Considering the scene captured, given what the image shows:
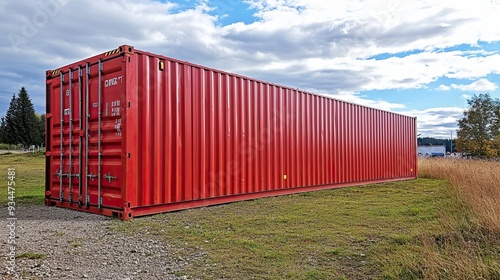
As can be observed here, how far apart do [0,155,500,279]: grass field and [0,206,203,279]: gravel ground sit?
247 millimetres

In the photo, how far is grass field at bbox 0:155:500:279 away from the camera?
3.83m

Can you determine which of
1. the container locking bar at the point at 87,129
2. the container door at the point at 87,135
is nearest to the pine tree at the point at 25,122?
the container door at the point at 87,135

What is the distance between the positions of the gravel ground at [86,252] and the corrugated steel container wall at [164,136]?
97cm

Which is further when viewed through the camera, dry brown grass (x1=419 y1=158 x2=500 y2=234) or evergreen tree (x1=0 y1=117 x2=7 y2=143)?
evergreen tree (x1=0 y1=117 x2=7 y2=143)

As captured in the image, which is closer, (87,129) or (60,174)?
(87,129)

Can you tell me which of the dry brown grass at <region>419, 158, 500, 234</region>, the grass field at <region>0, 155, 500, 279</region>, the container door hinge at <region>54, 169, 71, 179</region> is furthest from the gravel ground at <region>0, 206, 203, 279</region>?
the dry brown grass at <region>419, 158, 500, 234</region>

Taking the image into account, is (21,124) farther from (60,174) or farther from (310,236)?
(310,236)

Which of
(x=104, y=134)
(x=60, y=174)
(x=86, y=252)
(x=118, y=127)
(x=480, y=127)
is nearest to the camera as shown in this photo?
(x=86, y=252)

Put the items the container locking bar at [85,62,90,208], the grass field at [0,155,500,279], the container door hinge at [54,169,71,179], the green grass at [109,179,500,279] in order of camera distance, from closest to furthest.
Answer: the grass field at [0,155,500,279] → the green grass at [109,179,500,279] → the container locking bar at [85,62,90,208] → the container door hinge at [54,169,71,179]

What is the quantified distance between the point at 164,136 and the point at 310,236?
3.58 m

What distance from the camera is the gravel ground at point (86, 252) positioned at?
3883 millimetres

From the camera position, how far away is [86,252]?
15.3 feet

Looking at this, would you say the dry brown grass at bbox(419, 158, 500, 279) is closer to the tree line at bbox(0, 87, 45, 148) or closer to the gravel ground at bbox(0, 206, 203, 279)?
the gravel ground at bbox(0, 206, 203, 279)

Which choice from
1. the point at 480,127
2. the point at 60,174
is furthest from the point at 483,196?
the point at 480,127
